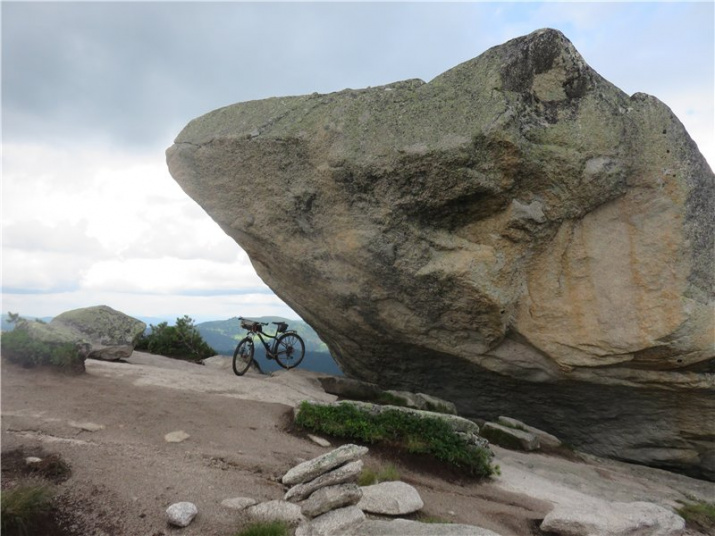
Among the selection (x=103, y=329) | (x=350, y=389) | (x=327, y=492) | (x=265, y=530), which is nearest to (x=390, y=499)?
(x=327, y=492)

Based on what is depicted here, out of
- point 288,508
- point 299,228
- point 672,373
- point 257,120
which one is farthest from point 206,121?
point 672,373

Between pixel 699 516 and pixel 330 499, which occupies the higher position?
pixel 330 499

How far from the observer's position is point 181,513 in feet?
23.6

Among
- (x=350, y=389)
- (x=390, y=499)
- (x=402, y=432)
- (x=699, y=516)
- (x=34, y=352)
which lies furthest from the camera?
(x=350, y=389)

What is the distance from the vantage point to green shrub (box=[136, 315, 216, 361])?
2067 centimetres

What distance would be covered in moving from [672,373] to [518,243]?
5809 mm

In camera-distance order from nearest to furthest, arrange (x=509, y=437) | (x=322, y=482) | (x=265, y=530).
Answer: (x=265, y=530) → (x=322, y=482) → (x=509, y=437)

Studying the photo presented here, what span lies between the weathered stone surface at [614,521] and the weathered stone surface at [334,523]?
396cm

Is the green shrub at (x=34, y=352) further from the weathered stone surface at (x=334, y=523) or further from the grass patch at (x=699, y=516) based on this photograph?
the grass patch at (x=699, y=516)

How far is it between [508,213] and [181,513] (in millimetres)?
10294

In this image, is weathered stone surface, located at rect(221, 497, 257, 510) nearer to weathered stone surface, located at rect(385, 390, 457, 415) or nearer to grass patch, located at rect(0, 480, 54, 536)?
grass patch, located at rect(0, 480, 54, 536)

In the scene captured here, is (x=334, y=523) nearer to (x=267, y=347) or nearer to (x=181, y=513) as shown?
(x=181, y=513)

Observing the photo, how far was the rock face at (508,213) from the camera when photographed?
13156mm

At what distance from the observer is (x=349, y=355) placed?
19047 millimetres
